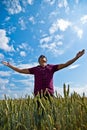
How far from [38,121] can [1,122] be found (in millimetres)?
585

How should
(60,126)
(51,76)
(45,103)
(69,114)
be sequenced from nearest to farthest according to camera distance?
(60,126) → (69,114) → (45,103) → (51,76)

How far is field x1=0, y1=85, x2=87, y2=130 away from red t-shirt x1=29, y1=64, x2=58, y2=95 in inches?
123

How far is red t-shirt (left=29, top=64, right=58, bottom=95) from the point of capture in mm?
8773

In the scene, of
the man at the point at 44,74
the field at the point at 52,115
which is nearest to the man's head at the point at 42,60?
the man at the point at 44,74

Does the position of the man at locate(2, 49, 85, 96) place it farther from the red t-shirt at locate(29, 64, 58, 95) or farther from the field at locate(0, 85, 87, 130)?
the field at locate(0, 85, 87, 130)

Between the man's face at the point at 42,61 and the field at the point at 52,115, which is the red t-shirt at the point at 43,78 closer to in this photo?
the man's face at the point at 42,61

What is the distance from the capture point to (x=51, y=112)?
475cm

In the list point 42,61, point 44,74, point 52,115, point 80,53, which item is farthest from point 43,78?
point 52,115

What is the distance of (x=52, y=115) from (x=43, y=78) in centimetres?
418

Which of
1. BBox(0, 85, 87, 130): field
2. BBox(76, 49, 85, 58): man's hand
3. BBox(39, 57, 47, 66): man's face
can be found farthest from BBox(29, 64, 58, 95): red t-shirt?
BBox(0, 85, 87, 130): field

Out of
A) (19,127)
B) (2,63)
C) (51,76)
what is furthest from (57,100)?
(2,63)

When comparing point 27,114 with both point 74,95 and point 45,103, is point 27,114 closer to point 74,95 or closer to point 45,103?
point 45,103

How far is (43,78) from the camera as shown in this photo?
8.85m

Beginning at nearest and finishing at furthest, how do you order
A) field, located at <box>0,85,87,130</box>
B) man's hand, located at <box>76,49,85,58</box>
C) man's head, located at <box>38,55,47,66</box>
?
1. field, located at <box>0,85,87,130</box>
2. man's hand, located at <box>76,49,85,58</box>
3. man's head, located at <box>38,55,47,66</box>
